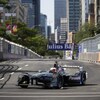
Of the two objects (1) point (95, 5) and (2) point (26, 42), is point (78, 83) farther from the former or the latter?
(1) point (95, 5)

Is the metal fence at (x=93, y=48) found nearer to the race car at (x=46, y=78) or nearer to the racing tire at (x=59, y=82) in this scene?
the racing tire at (x=59, y=82)

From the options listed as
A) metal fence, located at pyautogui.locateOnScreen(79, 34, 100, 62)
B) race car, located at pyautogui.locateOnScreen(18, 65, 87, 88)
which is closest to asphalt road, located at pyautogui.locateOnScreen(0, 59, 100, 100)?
race car, located at pyautogui.locateOnScreen(18, 65, 87, 88)

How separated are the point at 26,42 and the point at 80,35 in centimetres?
1844

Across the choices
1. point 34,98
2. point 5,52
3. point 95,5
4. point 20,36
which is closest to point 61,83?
point 34,98

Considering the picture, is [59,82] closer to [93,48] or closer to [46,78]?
[46,78]

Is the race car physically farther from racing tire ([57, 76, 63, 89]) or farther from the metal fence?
the metal fence

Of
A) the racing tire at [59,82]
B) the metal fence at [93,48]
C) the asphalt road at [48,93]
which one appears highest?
the metal fence at [93,48]

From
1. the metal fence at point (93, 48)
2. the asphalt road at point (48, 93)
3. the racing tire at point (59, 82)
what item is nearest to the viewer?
the asphalt road at point (48, 93)

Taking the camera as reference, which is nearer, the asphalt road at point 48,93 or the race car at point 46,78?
the asphalt road at point 48,93

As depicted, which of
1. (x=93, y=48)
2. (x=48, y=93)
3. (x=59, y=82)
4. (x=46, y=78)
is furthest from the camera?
(x=93, y=48)

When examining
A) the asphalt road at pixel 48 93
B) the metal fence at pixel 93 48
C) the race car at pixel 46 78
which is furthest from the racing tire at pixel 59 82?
the metal fence at pixel 93 48

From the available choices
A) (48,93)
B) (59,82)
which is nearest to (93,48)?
(59,82)

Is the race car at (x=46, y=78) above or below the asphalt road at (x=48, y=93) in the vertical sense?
above

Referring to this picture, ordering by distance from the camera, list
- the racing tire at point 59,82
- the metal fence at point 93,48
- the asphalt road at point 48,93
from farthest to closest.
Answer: the metal fence at point 93,48 < the racing tire at point 59,82 < the asphalt road at point 48,93
